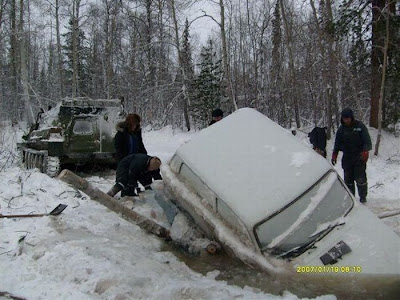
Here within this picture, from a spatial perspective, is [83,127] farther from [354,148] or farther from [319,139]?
[319,139]

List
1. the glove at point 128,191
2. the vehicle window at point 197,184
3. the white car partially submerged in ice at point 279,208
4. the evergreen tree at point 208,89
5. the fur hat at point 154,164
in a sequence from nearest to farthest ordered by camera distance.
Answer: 1. the white car partially submerged in ice at point 279,208
2. the vehicle window at point 197,184
3. the fur hat at point 154,164
4. the glove at point 128,191
5. the evergreen tree at point 208,89

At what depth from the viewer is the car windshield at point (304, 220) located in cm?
357

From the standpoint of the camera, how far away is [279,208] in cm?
364

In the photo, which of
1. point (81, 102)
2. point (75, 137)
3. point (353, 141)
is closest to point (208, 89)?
point (81, 102)

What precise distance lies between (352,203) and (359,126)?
3006mm

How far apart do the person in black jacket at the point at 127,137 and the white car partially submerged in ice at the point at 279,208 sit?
210cm

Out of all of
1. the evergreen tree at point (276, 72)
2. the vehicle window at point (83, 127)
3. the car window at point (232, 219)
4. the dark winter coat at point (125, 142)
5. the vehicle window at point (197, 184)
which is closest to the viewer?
→ the car window at point (232, 219)

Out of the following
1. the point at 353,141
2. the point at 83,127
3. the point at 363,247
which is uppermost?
Result: the point at 83,127

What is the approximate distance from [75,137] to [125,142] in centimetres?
344

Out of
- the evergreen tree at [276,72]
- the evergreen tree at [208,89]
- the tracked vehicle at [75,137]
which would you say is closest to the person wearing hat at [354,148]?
the tracked vehicle at [75,137]

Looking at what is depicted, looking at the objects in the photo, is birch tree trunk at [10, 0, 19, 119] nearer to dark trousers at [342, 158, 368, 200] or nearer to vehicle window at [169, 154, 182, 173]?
vehicle window at [169, 154, 182, 173]

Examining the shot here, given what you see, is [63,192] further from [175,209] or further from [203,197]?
[203,197]

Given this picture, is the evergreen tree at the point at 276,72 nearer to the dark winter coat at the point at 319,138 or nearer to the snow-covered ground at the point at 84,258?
the dark winter coat at the point at 319,138

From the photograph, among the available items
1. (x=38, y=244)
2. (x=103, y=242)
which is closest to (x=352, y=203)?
(x=103, y=242)
